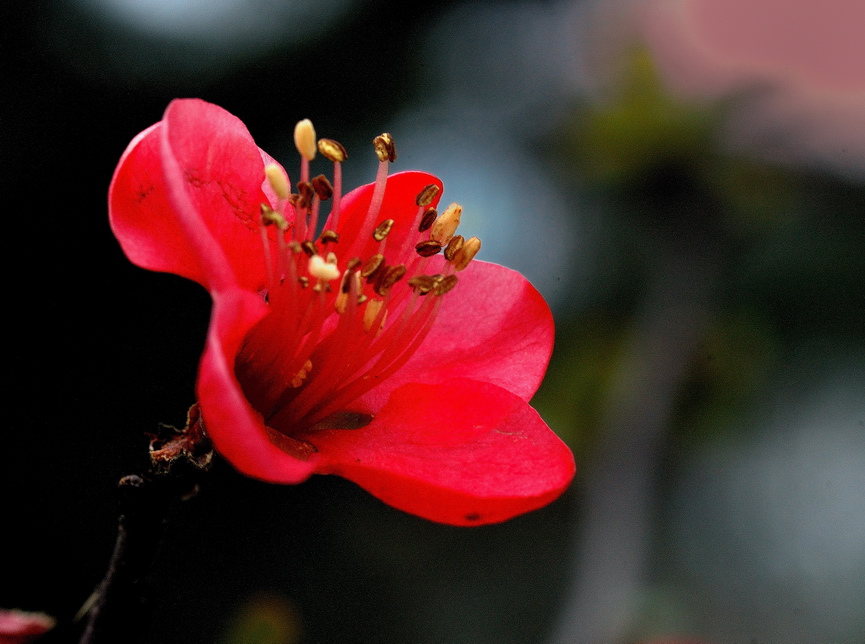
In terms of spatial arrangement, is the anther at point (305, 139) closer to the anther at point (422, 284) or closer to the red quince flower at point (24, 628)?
the anther at point (422, 284)

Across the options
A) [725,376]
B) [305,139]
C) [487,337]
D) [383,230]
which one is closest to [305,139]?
[305,139]

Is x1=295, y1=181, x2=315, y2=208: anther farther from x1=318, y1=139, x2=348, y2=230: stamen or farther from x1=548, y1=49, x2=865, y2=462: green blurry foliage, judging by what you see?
x1=548, y1=49, x2=865, y2=462: green blurry foliage

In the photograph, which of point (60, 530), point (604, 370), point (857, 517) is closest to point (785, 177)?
point (604, 370)

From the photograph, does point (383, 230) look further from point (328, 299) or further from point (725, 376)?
point (725, 376)

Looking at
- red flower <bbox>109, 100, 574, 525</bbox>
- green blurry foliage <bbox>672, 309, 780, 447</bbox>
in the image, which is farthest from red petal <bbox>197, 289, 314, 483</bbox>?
green blurry foliage <bbox>672, 309, 780, 447</bbox>

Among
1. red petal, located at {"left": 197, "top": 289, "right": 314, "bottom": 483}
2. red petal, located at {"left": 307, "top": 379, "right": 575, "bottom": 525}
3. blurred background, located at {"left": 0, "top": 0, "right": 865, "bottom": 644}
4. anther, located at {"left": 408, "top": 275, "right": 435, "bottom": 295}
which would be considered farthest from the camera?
blurred background, located at {"left": 0, "top": 0, "right": 865, "bottom": 644}
